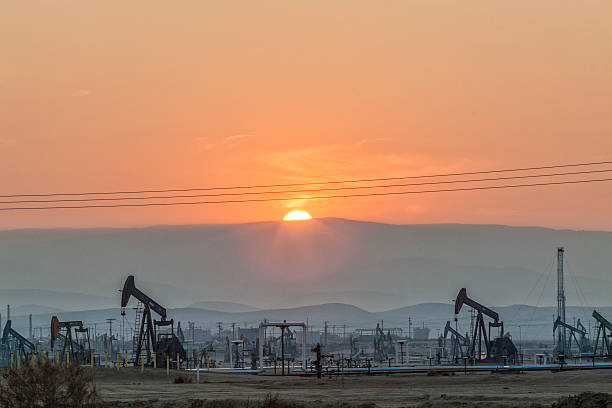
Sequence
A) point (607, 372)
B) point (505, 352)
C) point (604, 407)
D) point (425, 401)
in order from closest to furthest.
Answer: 1. point (604, 407)
2. point (425, 401)
3. point (607, 372)
4. point (505, 352)

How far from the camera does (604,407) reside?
112 ft

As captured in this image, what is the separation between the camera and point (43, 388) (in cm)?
3525

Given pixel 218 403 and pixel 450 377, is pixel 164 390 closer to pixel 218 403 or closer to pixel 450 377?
pixel 218 403

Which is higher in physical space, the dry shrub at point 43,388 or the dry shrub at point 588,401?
the dry shrub at point 43,388

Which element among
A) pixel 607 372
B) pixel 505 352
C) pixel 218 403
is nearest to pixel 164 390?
pixel 218 403

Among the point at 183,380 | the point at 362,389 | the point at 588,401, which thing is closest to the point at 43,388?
the point at 588,401

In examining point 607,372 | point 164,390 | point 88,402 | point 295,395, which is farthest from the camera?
point 607,372

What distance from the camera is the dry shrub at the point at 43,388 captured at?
35.1 meters

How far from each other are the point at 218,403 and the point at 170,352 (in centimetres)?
4142

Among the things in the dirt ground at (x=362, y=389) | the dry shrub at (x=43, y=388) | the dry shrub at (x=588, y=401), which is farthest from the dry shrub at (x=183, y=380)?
the dry shrub at (x=588, y=401)

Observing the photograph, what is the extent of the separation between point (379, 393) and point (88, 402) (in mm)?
16142

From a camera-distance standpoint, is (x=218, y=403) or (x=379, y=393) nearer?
(x=218, y=403)

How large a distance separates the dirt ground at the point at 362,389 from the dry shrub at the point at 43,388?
286 inches

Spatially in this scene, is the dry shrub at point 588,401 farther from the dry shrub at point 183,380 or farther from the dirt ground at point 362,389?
the dry shrub at point 183,380
